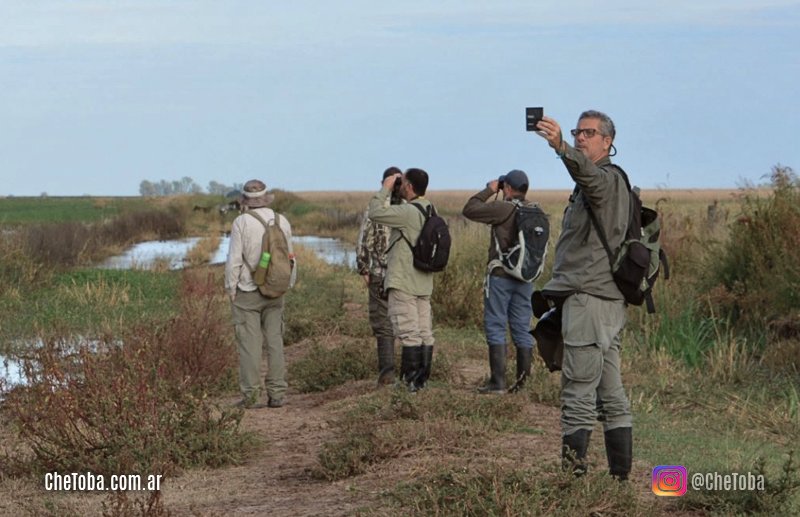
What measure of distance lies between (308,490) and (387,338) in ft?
11.6

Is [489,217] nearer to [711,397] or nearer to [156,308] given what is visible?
[711,397]

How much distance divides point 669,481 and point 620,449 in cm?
53

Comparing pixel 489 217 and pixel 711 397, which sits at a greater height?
pixel 489 217

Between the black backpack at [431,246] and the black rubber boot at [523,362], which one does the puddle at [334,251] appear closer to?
the black rubber boot at [523,362]

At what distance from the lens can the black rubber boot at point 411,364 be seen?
9.33 metres

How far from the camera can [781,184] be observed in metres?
14.8

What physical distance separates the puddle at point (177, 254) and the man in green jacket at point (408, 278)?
15.6m

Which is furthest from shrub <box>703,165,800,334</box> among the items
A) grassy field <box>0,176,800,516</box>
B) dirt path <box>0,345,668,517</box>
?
dirt path <box>0,345,668,517</box>

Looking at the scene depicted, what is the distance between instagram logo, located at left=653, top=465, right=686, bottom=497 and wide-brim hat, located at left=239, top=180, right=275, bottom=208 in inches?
167

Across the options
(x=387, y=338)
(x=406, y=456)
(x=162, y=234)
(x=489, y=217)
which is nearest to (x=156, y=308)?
(x=387, y=338)

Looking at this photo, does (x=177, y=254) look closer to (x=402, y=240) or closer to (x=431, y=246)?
(x=402, y=240)

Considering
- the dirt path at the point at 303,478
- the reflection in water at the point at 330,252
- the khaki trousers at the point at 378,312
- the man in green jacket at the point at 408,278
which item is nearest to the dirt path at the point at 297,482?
the dirt path at the point at 303,478

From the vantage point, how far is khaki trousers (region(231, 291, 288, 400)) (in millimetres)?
9609

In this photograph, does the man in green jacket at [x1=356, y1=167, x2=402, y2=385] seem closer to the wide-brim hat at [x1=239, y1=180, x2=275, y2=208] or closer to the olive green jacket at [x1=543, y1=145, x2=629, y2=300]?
the wide-brim hat at [x1=239, y1=180, x2=275, y2=208]
